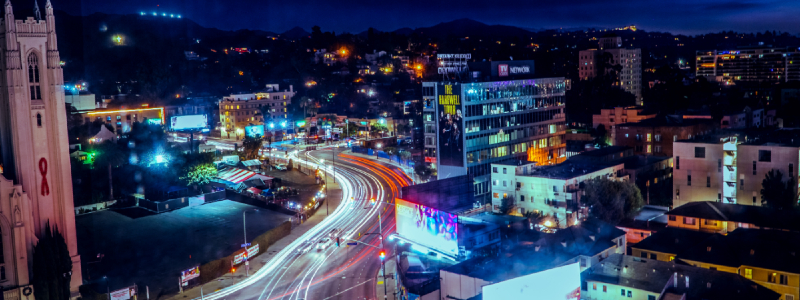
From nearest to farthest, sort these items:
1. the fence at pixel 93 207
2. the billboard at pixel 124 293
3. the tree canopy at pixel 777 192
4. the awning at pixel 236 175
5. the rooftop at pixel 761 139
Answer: the billboard at pixel 124 293 → the tree canopy at pixel 777 192 → the fence at pixel 93 207 → the rooftop at pixel 761 139 → the awning at pixel 236 175

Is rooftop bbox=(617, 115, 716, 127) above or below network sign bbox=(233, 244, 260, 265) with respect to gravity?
above

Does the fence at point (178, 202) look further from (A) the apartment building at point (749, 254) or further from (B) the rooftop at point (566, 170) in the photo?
(A) the apartment building at point (749, 254)

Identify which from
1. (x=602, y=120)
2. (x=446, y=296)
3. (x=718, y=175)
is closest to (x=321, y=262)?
(x=446, y=296)

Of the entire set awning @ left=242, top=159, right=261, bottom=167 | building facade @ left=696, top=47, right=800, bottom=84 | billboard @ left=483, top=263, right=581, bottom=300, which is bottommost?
awning @ left=242, top=159, right=261, bottom=167

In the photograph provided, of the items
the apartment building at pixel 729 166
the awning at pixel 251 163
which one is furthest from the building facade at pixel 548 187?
the awning at pixel 251 163

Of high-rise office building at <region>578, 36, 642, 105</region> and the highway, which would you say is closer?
the highway

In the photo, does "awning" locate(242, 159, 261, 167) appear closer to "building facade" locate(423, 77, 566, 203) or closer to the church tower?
"building facade" locate(423, 77, 566, 203)

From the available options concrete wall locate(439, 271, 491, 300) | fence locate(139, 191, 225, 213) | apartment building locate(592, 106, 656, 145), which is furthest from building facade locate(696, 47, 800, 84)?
concrete wall locate(439, 271, 491, 300)
